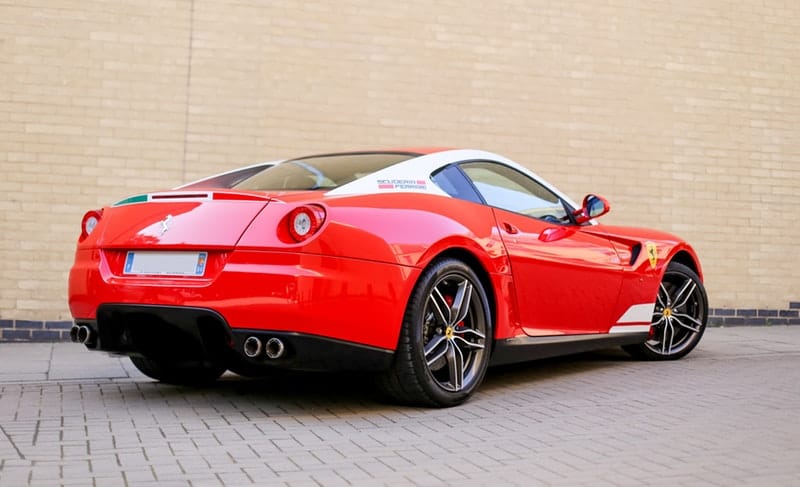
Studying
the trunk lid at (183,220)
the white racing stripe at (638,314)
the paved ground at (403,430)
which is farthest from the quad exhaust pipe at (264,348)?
the white racing stripe at (638,314)

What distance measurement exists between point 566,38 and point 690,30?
1579 millimetres

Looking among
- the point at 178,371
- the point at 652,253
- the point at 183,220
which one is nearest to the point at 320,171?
the point at 183,220

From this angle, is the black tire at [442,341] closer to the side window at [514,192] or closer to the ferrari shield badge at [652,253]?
the side window at [514,192]

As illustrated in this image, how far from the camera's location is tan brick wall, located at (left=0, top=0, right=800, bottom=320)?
879 cm

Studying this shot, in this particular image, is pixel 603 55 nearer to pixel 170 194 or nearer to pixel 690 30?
pixel 690 30

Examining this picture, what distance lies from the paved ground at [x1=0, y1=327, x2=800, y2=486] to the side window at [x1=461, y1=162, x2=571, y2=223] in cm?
108

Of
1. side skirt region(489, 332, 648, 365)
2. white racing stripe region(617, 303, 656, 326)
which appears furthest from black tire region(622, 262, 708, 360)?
side skirt region(489, 332, 648, 365)

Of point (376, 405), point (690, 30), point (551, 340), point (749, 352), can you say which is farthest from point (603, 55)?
point (376, 405)

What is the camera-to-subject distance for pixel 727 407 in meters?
5.39

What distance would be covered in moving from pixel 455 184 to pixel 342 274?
3.93ft

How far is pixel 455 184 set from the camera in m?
5.68

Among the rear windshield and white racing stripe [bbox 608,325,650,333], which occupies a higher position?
the rear windshield

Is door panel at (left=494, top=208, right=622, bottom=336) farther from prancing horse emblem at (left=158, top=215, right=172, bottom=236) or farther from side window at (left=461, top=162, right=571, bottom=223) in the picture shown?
prancing horse emblem at (left=158, top=215, right=172, bottom=236)

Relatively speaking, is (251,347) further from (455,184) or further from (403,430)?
(455,184)
